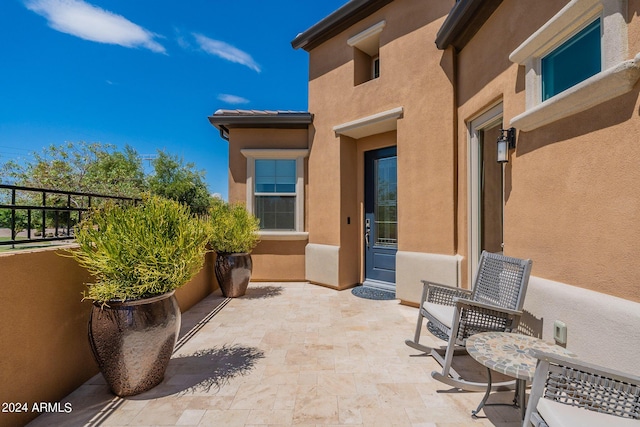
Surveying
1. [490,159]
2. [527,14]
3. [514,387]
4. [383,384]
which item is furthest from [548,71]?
[383,384]

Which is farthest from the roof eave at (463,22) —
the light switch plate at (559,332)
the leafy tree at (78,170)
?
the leafy tree at (78,170)

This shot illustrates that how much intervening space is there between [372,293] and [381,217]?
1594 mm

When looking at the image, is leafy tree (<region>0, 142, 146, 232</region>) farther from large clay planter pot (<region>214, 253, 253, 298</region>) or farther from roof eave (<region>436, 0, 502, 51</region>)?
roof eave (<region>436, 0, 502, 51</region>)

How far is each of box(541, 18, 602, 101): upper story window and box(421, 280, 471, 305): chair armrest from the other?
2.18 metres

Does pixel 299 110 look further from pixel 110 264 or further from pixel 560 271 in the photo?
pixel 560 271

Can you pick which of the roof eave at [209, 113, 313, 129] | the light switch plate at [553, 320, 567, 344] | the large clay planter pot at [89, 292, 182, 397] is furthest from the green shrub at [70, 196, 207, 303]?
the roof eave at [209, 113, 313, 129]

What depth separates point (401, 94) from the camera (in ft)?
16.0

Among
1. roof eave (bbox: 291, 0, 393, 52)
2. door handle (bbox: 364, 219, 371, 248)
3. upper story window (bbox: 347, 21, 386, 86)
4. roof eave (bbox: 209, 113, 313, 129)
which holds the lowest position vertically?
door handle (bbox: 364, 219, 371, 248)

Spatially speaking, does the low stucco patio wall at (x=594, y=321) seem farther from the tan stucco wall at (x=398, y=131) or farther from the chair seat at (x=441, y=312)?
the tan stucco wall at (x=398, y=131)

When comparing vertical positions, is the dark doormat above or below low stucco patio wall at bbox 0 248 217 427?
below

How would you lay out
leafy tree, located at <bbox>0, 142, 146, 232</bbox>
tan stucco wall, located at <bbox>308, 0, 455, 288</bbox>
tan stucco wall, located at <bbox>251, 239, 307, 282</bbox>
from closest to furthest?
1. tan stucco wall, located at <bbox>308, 0, 455, 288</bbox>
2. tan stucco wall, located at <bbox>251, 239, 307, 282</bbox>
3. leafy tree, located at <bbox>0, 142, 146, 232</bbox>

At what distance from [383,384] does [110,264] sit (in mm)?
2630

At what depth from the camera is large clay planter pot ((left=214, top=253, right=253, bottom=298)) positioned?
16.8ft

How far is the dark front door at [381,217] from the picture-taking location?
554cm
